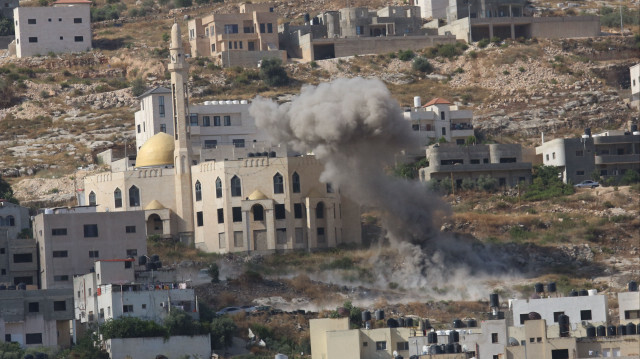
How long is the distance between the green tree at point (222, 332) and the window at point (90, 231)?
1148cm

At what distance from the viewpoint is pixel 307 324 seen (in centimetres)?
8950

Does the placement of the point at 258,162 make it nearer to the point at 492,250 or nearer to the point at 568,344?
the point at 492,250

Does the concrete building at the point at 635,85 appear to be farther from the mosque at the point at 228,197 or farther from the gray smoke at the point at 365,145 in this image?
the mosque at the point at 228,197

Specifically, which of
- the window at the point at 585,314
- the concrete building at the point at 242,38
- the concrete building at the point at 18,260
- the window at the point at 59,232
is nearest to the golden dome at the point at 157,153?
the concrete building at the point at 18,260

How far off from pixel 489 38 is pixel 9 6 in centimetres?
4488

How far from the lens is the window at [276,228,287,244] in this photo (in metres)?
103

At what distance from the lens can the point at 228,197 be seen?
10406 centimetres

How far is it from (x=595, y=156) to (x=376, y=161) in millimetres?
22139

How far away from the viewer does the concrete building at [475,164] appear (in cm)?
11694

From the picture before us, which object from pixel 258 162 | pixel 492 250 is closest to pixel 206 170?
pixel 258 162

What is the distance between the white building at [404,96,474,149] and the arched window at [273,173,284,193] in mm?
22614

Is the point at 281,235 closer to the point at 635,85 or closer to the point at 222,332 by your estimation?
the point at 222,332

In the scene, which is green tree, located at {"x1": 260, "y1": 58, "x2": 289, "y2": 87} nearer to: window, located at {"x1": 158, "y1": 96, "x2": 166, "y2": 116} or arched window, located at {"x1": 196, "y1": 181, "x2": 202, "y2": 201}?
window, located at {"x1": 158, "y1": 96, "x2": 166, "y2": 116}

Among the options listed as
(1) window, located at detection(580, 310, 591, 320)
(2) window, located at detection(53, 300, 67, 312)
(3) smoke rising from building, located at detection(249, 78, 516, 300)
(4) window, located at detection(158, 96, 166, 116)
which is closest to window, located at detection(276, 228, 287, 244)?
(3) smoke rising from building, located at detection(249, 78, 516, 300)
